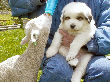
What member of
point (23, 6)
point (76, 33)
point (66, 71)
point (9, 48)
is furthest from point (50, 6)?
point (9, 48)

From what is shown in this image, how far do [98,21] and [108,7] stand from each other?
8.7 inches

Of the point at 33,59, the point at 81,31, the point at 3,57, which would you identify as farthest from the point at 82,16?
the point at 3,57

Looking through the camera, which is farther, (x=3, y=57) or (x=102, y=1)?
(x=3, y=57)

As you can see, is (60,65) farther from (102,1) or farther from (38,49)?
(102,1)

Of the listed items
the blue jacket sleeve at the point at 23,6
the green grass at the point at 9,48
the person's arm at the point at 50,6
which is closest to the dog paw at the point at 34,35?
the person's arm at the point at 50,6

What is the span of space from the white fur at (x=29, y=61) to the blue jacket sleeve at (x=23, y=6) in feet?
1.85

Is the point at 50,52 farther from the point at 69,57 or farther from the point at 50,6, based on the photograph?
the point at 50,6

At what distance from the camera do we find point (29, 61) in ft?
12.3

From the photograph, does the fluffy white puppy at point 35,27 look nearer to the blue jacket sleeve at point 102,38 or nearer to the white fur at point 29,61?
the white fur at point 29,61

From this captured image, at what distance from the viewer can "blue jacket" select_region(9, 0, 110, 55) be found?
385 cm

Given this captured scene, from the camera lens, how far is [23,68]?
12.1ft

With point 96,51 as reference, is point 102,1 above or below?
above

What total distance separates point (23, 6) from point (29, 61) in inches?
35.1

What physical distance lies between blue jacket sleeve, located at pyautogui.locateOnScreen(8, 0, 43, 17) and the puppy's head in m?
0.60
